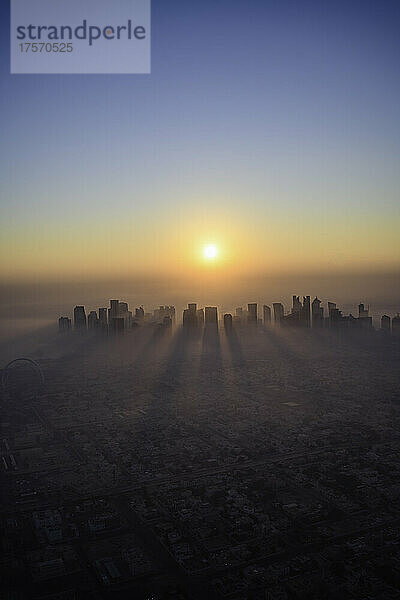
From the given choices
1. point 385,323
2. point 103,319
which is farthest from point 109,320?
point 385,323

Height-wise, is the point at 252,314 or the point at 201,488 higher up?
the point at 252,314

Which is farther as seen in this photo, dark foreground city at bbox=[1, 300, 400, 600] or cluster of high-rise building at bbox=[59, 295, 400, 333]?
cluster of high-rise building at bbox=[59, 295, 400, 333]

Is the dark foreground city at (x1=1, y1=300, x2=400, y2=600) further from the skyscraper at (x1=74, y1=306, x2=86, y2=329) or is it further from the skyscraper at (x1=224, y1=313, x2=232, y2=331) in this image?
the skyscraper at (x1=74, y1=306, x2=86, y2=329)

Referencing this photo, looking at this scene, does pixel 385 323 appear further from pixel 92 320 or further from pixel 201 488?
pixel 201 488

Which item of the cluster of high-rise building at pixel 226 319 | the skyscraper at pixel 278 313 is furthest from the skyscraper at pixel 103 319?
the skyscraper at pixel 278 313

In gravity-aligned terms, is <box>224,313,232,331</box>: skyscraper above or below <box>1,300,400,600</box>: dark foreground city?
above

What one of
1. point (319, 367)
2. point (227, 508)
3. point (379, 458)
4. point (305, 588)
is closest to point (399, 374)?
point (319, 367)

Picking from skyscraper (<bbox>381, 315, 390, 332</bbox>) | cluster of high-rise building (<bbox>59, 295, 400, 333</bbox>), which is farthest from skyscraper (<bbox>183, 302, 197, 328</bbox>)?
skyscraper (<bbox>381, 315, 390, 332</bbox>)

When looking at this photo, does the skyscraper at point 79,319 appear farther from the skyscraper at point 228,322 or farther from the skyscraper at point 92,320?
the skyscraper at point 228,322
